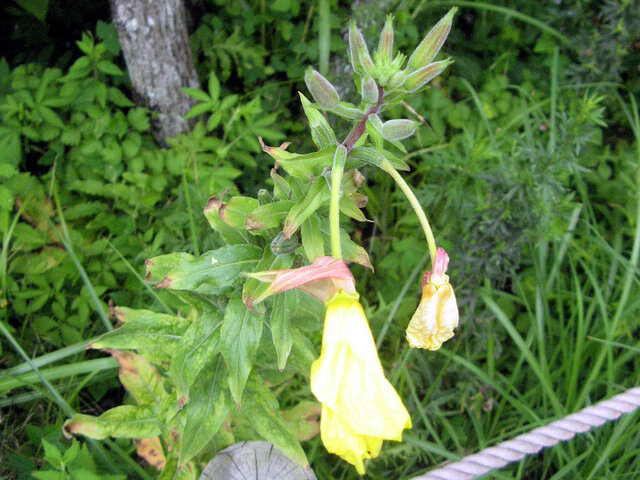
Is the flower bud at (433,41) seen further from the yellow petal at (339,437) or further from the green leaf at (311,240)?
the yellow petal at (339,437)

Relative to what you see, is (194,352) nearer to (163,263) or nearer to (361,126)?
(163,263)

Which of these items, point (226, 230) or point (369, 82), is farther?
point (226, 230)

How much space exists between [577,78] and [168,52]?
75.3 inches

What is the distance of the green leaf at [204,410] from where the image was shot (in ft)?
4.66

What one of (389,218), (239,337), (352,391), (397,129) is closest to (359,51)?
(397,129)

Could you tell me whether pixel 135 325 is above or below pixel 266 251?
below

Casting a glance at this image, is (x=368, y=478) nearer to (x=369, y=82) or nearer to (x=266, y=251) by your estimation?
(x=266, y=251)

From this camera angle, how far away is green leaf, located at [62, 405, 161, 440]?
60.9 inches

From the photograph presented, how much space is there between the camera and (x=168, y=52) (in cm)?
240

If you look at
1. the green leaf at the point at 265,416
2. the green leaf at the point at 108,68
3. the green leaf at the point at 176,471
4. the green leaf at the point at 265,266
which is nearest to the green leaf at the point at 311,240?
the green leaf at the point at 265,266

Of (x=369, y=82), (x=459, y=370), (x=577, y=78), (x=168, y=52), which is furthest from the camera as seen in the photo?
(x=577, y=78)

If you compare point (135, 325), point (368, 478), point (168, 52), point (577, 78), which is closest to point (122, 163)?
point (168, 52)

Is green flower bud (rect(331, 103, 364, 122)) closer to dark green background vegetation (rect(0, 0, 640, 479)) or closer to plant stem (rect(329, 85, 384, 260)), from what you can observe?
plant stem (rect(329, 85, 384, 260))

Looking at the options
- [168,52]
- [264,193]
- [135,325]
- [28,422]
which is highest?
[168,52]
